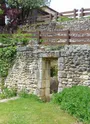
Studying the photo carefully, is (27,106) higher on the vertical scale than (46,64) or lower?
lower

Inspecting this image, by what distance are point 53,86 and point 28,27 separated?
23.9 ft

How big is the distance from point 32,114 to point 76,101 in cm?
162

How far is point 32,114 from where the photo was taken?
10.3 m

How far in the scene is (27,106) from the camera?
11.6 m

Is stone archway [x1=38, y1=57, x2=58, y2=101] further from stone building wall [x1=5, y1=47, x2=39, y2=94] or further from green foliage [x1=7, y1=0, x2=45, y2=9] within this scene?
green foliage [x1=7, y1=0, x2=45, y2=9]

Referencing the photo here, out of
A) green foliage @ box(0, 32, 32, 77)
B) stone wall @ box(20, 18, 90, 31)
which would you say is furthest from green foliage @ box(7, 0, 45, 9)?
green foliage @ box(0, 32, 32, 77)

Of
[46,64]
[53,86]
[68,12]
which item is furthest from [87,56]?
[68,12]

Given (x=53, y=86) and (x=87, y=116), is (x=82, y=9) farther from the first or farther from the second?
(x=87, y=116)

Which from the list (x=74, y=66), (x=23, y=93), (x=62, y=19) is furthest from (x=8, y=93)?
(x=62, y=19)

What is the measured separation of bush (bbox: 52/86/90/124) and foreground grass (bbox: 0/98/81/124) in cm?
24

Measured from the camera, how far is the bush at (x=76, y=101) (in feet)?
32.9

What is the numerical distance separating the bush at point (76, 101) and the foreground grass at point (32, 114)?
0.24 m

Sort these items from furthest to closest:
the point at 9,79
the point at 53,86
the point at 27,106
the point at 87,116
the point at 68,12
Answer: the point at 68,12 → the point at 53,86 → the point at 9,79 → the point at 27,106 → the point at 87,116

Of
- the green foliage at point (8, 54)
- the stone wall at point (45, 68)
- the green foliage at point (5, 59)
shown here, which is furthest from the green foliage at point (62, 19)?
the stone wall at point (45, 68)
